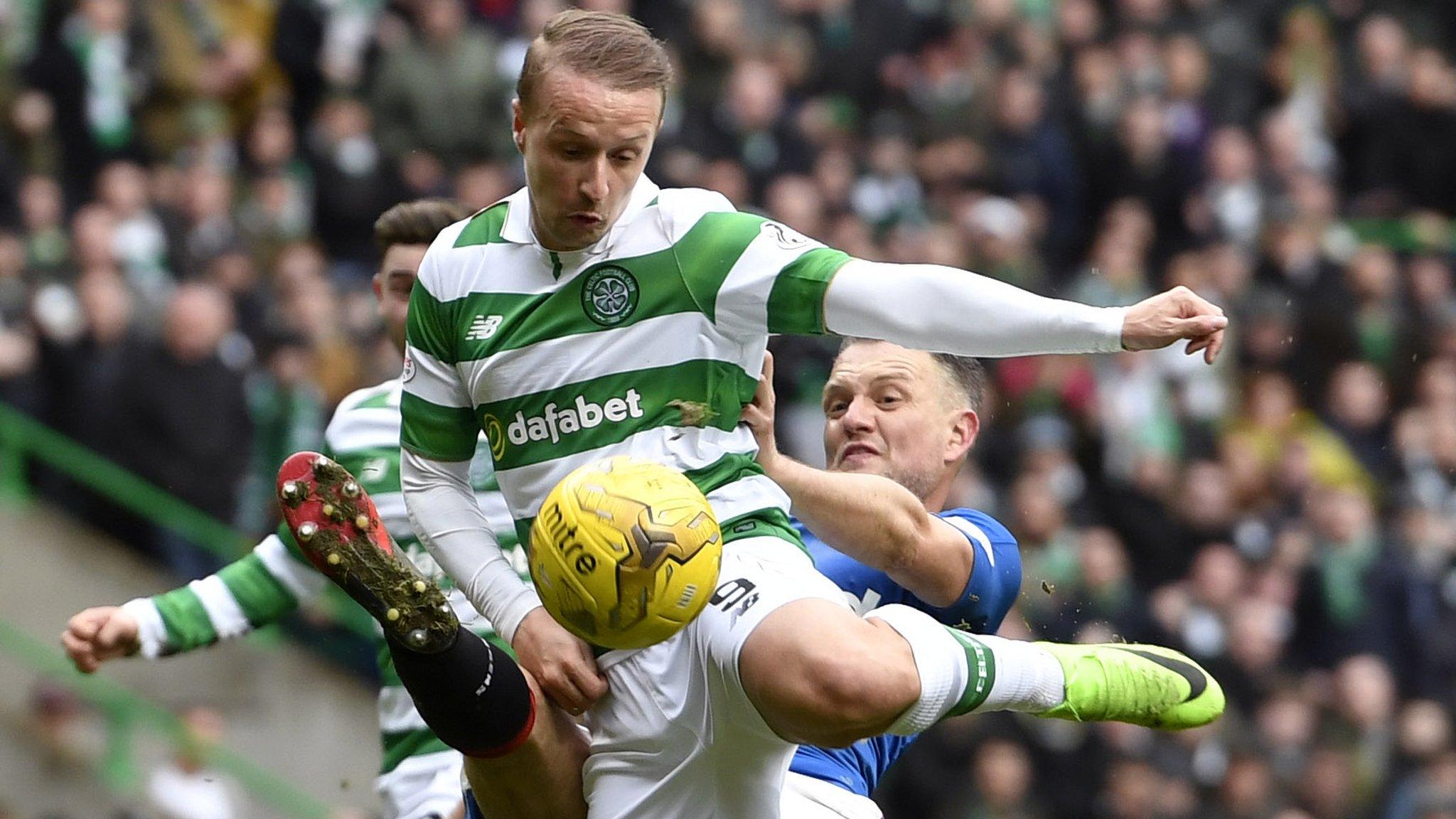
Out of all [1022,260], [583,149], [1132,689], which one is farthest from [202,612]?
[1022,260]

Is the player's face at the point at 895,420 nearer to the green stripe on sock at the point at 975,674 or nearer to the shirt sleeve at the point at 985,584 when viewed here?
the shirt sleeve at the point at 985,584

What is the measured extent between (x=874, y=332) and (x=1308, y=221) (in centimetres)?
924

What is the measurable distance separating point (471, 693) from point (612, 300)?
87cm

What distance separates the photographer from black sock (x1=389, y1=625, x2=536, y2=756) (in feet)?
14.1

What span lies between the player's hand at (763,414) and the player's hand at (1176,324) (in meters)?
0.88

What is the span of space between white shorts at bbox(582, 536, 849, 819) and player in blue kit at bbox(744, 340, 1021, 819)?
0.77ft

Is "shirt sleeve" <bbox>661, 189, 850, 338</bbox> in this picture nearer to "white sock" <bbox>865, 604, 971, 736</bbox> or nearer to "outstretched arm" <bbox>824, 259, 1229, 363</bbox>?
"outstretched arm" <bbox>824, 259, 1229, 363</bbox>

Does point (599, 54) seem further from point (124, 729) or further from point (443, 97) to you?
point (443, 97)

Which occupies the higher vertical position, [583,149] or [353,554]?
[583,149]

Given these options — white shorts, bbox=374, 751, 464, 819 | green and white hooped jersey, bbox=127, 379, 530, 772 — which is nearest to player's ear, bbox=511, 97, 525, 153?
green and white hooped jersey, bbox=127, 379, 530, 772

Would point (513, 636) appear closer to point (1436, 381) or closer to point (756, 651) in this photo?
point (756, 651)

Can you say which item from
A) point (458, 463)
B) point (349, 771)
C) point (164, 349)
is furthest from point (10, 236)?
point (458, 463)

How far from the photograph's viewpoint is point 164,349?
10.0 m

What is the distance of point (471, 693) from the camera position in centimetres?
432
